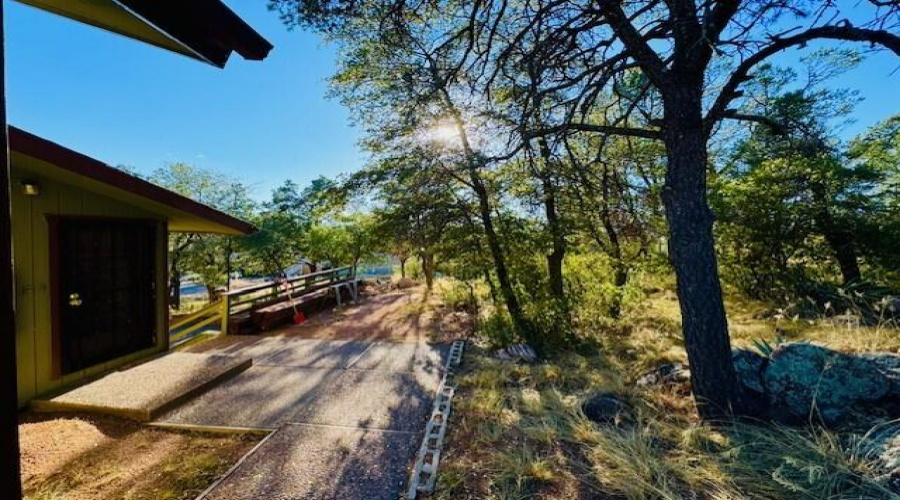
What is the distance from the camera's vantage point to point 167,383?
3.78 m

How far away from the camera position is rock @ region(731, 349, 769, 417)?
3.13 m

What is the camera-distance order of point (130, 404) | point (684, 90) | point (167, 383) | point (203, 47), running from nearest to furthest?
point (203, 47) < point (684, 90) < point (130, 404) < point (167, 383)

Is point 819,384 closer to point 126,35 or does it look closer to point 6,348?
point 6,348

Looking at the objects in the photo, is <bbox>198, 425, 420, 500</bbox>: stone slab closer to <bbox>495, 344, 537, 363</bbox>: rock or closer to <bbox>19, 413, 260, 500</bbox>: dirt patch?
<bbox>19, 413, 260, 500</bbox>: dirt patch

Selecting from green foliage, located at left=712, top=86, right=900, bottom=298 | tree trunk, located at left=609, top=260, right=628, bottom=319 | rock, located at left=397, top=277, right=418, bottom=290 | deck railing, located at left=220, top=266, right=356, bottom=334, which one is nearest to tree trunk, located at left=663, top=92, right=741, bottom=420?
tree trunk, located at left=609, top=260, right=628, bottom=319

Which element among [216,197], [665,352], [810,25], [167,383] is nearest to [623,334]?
[665,352]

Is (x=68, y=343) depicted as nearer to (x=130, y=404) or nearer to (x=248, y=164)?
(x=130, y=404)

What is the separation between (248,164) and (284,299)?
11834mm

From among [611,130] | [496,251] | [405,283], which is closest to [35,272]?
[496,251]

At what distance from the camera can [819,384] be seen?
296 cm

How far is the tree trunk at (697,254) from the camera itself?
3.02m

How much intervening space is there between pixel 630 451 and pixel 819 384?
5.98 ft

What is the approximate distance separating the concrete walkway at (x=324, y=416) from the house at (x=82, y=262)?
1.17 m

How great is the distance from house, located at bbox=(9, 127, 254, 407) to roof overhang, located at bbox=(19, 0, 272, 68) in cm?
230
